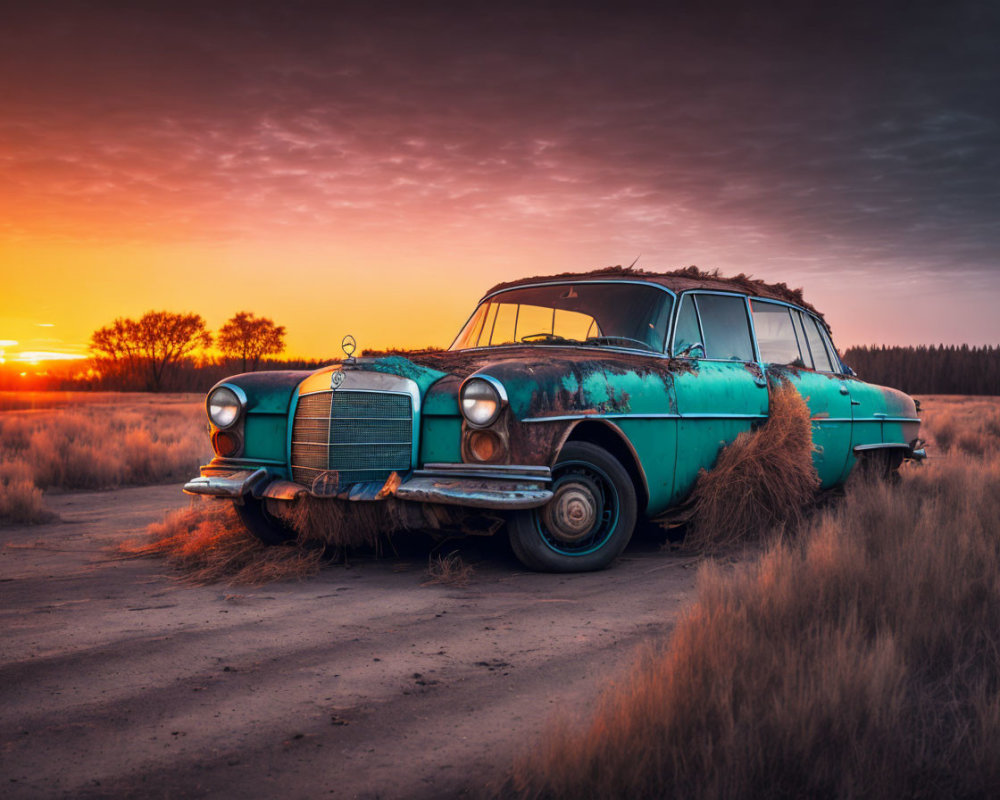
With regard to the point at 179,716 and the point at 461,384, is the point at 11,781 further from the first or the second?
the point at 461,384

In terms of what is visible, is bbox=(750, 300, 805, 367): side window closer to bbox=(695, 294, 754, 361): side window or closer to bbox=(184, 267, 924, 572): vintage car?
bbox=(184, 267, 924, 572): vintage car

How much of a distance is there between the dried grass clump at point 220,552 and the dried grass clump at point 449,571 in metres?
0.72

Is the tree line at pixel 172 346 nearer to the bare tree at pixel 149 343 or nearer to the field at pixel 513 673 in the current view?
the bare tree at pixel 149 343

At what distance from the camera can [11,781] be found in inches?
92.4

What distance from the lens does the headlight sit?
4535 millimetres

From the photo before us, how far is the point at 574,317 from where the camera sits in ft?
20.0

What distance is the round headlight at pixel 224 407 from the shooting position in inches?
215

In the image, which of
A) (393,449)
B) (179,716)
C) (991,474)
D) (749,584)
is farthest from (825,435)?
(179,716)

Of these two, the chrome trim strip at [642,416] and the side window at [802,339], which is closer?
the chrome trim strip at [642,416]

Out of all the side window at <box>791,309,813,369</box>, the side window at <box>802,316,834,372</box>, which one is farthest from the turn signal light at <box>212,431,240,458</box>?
the side window at <box>802,316,834,372</box>

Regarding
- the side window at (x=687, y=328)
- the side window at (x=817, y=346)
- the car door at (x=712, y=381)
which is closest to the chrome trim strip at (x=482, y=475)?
the car door at (x=712, y=381)

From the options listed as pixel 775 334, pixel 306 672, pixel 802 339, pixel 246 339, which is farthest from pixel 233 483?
pixel 246 339

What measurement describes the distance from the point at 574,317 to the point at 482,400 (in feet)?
5.74

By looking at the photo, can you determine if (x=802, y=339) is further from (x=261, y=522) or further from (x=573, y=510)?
(x=261, y=522)
